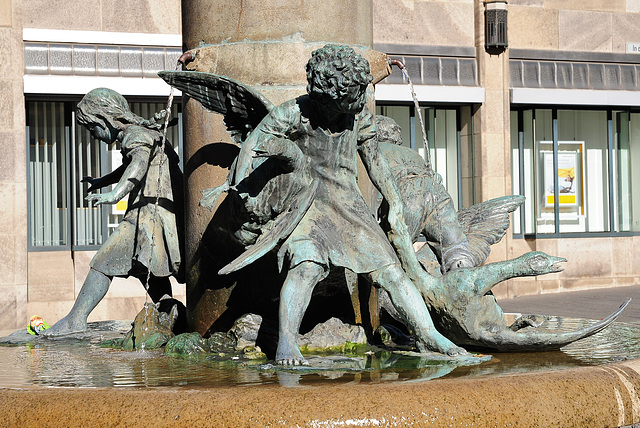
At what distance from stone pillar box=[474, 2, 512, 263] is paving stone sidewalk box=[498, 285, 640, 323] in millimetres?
1070

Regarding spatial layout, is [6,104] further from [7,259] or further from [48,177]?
[7,259]

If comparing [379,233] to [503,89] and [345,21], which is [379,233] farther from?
[503,89]

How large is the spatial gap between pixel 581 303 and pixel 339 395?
34.9 ft

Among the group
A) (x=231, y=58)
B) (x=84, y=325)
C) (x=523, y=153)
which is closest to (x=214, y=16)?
(x=231, y=58)

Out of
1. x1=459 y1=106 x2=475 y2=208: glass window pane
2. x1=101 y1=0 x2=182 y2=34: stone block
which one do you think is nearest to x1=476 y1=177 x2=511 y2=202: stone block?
x1=459 y1=106 x2=475 y2=208: glass window pane

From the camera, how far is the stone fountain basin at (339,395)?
432 centimetres

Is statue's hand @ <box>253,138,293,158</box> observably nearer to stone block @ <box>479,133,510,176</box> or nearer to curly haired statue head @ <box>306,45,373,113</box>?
curly haired statue head @ <box>306,45,373,113</box>

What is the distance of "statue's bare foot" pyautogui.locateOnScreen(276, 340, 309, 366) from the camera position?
533cm

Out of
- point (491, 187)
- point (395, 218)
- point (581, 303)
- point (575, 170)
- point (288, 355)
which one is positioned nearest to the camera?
point (288, 355)

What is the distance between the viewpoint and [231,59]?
21.6 ft

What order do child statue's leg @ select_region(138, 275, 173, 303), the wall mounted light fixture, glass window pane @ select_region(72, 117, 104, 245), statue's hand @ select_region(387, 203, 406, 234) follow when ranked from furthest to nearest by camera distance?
the wall mounted light fixture, glass window pane @ select_region(72, 117, 104, 245), child statue's leg @ select_region(138, 275, 173, 303), statue's hand @ select_region(387, 203, 406, 234)

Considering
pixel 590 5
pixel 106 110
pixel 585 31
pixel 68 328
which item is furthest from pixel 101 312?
pixel 590 5

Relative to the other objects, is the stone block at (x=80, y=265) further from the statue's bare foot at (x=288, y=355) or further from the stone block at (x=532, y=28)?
the statue's bare foot at (x=288, y=355)

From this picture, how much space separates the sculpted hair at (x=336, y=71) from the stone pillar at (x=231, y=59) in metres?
1.03
